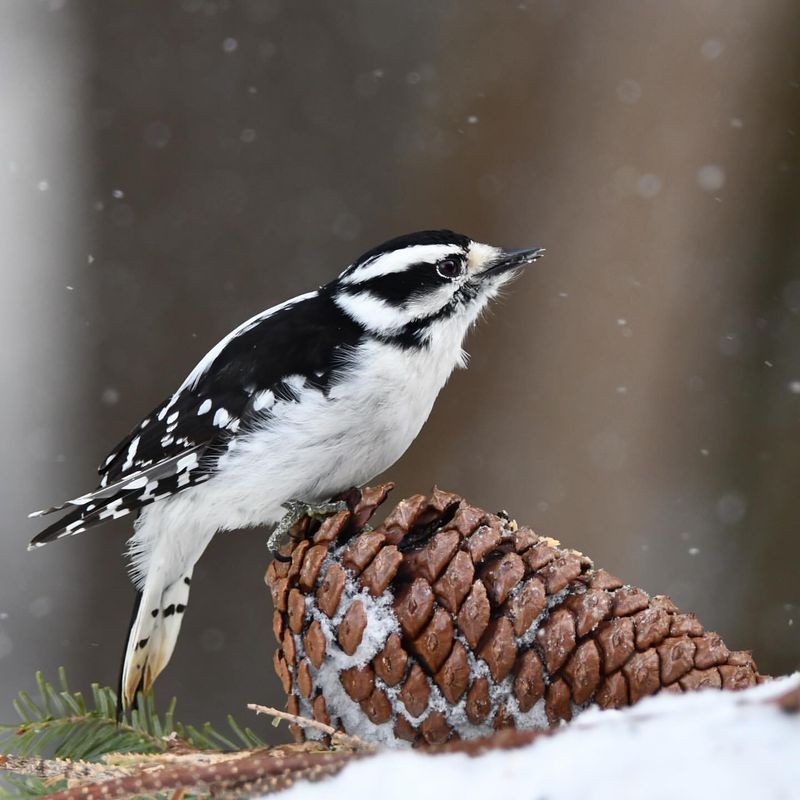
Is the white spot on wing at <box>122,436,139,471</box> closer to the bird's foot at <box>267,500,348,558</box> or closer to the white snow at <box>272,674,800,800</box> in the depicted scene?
the bird's foot at <box>267,500,348,558</box>

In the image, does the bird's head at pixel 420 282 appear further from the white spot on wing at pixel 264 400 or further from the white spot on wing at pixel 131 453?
the white spot on wing at pixel 131 453

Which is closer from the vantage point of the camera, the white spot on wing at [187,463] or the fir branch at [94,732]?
the fir branch at [94,732]

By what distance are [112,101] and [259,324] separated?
1575 mm

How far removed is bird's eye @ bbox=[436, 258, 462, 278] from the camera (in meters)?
2.07

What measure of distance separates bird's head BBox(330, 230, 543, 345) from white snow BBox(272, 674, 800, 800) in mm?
1340

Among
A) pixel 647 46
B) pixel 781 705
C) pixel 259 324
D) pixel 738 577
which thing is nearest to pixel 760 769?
pixel 781 705

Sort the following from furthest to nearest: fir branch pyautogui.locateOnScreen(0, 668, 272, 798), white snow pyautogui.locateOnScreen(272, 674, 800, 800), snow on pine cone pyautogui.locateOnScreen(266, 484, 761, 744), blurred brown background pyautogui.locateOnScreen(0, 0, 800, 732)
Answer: blurred brown background pyautogui.locateOnScreen(0, 0, 800, 732) → fir branch pyautogui.locateOnScreen(0, 668, 272, 798) → snow on pine cone pyautogui.locateOnScreen(266, 484, 761, 744) → white snow pyautogui.locateOnScreen(272, 674, 800, 800)

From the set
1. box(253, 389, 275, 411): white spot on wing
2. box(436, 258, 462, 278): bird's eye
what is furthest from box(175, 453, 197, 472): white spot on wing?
box(436, 258, 462, 278): bird's eye

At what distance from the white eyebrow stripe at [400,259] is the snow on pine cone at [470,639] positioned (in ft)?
2.67

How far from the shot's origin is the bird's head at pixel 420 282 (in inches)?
79.4

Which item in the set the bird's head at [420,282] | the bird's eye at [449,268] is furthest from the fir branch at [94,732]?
the bird's eye at [449,268]

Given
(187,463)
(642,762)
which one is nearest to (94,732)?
(187,463)

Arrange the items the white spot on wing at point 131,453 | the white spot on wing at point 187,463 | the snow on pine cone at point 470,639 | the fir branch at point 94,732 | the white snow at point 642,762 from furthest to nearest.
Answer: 1. the white spot on wing at point 131,453
2. the white spot on wing at point 187,463
3. the fir branch at point 94,732
4. the snow on pine cone at point 470,639
5. the white snow at point 642,762

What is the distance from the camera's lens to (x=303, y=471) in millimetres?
1814
